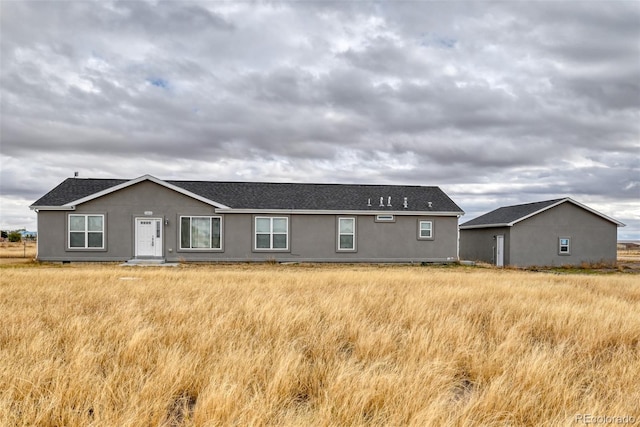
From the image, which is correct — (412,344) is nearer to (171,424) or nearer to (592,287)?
(171,424)

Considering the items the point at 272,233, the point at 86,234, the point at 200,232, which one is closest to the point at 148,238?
the point at 200,232

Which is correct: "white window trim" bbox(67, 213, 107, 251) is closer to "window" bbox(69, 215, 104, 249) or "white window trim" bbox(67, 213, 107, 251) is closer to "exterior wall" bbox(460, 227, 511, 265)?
"window" bbox(69, 215, 104, 249)

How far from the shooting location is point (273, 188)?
1151 inches

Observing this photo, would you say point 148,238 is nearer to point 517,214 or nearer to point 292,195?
point 292,195

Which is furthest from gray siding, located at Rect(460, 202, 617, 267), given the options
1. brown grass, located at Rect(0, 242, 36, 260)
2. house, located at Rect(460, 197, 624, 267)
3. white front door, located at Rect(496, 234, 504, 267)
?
brown grass, located at Rect(0, 242, 36, 260)

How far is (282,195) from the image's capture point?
2825cm

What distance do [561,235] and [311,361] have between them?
28713 mm

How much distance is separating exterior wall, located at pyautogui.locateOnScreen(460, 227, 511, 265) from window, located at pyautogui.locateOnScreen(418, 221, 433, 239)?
5.54 meters

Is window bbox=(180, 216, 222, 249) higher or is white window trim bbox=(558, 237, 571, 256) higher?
window bbox=(180, 216, 222, 249)

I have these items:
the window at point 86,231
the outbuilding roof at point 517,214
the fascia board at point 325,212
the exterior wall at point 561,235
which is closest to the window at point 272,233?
the fascia board at point 325,212

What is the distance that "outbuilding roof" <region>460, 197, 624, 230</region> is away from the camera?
1191 inches

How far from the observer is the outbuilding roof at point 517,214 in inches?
1191

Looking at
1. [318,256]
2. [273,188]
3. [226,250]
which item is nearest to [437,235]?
[318,256]

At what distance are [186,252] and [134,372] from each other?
21088 millimetres
